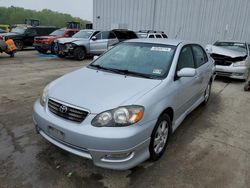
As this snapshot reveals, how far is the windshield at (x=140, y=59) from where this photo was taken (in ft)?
9.85

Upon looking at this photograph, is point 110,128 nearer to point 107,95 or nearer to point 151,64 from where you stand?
point 107,95

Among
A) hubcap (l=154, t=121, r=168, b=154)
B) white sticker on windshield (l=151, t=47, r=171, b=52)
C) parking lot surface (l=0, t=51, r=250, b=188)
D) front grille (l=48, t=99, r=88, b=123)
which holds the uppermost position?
→ white sticker on windshield (l=151, t=47, r=171, b=52)

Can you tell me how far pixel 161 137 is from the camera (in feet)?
8.93

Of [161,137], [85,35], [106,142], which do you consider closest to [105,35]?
[85,35]

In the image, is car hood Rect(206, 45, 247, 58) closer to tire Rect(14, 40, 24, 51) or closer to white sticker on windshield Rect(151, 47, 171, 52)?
white sticker on windshield Rect(151, 47, 171, 52)

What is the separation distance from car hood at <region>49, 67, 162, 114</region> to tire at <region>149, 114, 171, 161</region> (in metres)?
→ 0.44

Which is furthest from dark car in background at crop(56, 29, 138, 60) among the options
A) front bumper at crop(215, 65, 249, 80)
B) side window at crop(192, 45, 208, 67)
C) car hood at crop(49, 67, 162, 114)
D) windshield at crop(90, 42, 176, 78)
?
car hood at crop(49, 67, 162, 114)

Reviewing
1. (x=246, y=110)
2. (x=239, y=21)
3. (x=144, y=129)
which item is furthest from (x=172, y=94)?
(x=239, y=21)

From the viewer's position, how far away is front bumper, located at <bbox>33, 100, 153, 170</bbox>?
6.91 ft

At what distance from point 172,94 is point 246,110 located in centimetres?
297

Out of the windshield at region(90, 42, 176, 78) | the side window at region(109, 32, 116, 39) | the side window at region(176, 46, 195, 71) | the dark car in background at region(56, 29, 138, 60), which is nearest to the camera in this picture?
the windshield at region(90, 42, 176, 78)

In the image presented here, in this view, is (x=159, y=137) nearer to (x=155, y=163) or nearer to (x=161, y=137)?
(x=161, y=137)

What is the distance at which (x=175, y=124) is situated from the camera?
10.1ft

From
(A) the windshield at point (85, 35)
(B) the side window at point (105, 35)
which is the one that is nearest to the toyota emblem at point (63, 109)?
(A) the windshield at point (85, 35)
